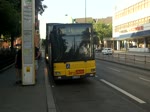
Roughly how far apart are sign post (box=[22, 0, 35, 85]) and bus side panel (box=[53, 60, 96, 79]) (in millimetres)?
1502

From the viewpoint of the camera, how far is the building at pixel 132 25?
268ft

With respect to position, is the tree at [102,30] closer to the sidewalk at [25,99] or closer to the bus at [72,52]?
the bus at [72,52]

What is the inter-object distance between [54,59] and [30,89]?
303 cm

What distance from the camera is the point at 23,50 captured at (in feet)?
55.5

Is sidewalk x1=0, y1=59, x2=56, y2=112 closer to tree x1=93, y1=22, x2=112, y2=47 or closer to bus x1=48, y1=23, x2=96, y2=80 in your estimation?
bus x1=48, y1=23, x2=96, y2=80

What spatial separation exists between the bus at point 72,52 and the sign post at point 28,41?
144 centimetres

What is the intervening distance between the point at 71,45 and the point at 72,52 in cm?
36

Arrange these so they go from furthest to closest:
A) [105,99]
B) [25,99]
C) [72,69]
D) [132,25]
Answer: [132,25]
[72,69]
[105,99]
[25,99]

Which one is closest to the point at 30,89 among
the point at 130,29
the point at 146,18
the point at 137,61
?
the point at 137,61

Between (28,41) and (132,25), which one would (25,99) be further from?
(132,25)

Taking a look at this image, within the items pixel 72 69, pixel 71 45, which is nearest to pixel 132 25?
pixel 71 45

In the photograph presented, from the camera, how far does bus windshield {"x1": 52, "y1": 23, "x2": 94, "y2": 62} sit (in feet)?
59.5

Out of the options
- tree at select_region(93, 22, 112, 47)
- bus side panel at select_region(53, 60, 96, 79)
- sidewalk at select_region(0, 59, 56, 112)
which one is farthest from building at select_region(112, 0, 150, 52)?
sidewalk at select_region(0, 59, 56, 112)

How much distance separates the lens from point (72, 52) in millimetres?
18203
